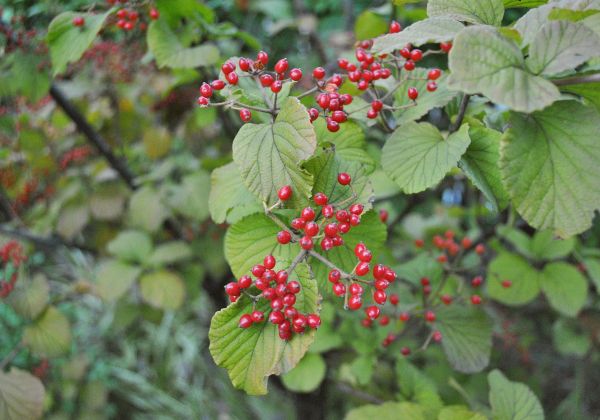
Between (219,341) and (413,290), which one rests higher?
(219,341)

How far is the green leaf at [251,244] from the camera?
74 centimetres

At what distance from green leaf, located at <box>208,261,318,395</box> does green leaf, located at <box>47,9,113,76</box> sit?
710mm

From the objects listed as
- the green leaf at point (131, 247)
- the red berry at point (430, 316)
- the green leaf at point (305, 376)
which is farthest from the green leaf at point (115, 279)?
the red berry at point (430, 316)

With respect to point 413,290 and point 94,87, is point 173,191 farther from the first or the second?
point 413,290

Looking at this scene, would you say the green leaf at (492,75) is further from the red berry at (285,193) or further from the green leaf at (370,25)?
the green leaf at (370,25)

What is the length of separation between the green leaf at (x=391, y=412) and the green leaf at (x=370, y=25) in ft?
3.32

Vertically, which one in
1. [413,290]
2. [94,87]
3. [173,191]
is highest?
[94,87]

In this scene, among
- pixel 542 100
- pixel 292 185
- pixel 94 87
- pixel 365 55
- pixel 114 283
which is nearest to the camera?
pixel 542 100

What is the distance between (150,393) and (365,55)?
7.16 ft

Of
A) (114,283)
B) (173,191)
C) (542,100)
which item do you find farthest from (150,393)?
(542,100)

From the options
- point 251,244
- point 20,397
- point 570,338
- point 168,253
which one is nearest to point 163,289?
point 168,253

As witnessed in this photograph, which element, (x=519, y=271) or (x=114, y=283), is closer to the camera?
(x=519, y=271)

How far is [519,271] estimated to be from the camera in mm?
1386

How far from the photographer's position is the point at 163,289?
1.54 meters
